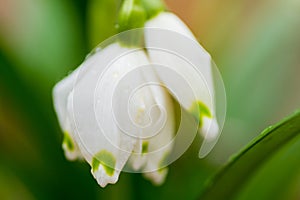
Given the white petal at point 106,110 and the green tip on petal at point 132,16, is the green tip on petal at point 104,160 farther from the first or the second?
the green tip on petal at point 132,16

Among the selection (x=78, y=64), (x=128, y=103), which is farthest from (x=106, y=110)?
(x=78, y=64)

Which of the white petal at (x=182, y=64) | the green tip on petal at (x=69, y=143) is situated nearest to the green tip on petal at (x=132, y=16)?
the white petal at (x=182, y=64)

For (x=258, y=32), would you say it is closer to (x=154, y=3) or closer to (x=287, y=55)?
(x=287, y=55)

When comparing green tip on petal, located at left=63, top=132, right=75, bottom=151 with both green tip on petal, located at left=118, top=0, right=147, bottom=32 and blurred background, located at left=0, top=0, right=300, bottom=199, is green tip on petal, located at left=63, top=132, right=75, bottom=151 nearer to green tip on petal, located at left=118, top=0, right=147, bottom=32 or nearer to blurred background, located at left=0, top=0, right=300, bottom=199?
green tip on petal, located at left=118, top=0, right=147, bottom=32

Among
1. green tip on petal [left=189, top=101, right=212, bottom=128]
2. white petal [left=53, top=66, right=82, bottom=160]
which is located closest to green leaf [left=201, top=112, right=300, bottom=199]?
green tip on petal [left=189, top=101, right=212, bottom=128]

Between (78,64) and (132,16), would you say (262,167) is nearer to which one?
(132,16)

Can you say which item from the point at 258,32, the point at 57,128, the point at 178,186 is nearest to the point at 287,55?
the point at 258,32

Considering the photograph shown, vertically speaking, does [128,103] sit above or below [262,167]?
above
